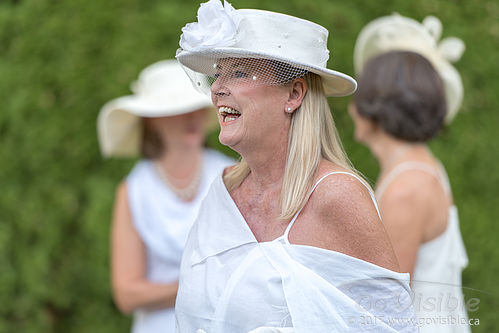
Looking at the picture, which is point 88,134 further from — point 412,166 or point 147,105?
point 412,166

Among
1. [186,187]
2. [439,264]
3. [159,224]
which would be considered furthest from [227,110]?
[186,187]

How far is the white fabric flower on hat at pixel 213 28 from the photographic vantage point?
1.79 metres

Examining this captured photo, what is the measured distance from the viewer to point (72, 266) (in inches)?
169

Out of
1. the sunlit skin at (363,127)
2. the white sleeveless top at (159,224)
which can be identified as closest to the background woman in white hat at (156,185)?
the white sleeveless top at (159,224)

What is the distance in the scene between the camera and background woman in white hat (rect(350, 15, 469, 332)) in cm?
263

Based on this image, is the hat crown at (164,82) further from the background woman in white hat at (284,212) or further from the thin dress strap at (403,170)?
the background woman in white hat at (284,212)

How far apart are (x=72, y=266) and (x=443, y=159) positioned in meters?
2.47

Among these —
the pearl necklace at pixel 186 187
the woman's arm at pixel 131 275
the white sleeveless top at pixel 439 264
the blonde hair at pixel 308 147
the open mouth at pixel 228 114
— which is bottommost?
the woman's arm at pixel 131 275

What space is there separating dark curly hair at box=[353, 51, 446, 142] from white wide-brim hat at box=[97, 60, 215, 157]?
958mm

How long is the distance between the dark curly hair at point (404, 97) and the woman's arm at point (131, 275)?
1.23 metres

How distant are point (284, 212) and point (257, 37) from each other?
1.56ft

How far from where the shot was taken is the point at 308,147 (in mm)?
1851

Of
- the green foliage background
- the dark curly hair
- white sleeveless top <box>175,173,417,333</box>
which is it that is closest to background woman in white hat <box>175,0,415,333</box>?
white sleeveless top <box>175,173,417,333</box>

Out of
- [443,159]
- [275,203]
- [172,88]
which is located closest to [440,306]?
[275,203]
